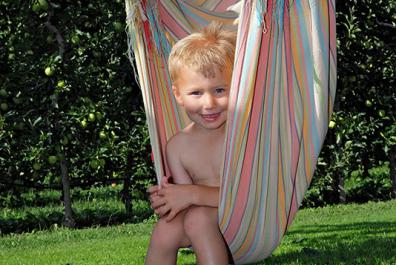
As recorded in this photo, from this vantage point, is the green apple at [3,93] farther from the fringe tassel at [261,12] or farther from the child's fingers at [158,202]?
the fringe tassel at [261,12]

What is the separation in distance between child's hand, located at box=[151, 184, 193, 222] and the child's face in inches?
9.8

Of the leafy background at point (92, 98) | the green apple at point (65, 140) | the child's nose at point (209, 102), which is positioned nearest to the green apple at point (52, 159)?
the leafy background at point (92, 98)

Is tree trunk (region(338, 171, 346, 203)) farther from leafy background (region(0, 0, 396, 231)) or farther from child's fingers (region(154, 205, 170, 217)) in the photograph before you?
child's fingers (region(154, 205, 170, 217))

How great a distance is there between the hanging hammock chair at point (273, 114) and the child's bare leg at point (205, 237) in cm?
4

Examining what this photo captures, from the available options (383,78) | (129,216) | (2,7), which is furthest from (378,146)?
(2,7)

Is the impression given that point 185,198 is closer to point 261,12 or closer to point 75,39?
point 261,12

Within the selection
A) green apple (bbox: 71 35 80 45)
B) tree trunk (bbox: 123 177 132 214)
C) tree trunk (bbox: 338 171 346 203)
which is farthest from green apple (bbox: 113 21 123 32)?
tree trunk (bbox: 338 171 346 203)

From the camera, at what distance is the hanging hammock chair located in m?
2.96

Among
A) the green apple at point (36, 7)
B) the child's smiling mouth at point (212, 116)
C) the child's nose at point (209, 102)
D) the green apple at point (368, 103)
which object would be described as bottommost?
the green apple at point (368, 103)

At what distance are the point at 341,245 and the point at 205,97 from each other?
94.1 inches

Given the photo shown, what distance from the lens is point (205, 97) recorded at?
3205 millimetres

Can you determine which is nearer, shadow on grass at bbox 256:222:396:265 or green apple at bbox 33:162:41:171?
shadow on grass at bbox 256:222:396:265

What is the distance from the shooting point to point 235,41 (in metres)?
3.28

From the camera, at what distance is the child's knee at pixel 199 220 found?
3025mm
